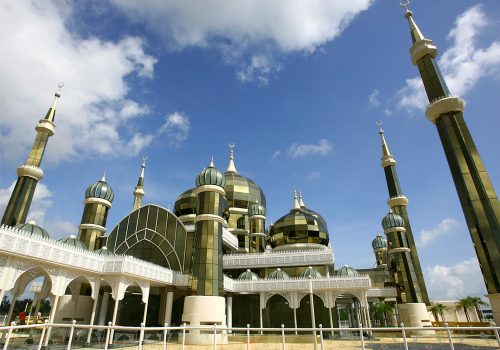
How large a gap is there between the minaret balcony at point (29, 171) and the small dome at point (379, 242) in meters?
53.8

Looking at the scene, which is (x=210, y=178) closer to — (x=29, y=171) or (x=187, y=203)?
(x=187, y=203)

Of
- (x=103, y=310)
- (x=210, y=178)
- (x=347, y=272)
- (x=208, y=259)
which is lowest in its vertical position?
(x=103, y=310)

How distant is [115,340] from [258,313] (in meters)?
20.5

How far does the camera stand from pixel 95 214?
3191cm

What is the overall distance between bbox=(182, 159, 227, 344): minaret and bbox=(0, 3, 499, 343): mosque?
0.27 feet

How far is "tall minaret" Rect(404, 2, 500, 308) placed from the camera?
2038 cm

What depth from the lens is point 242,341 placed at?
16234 millimetres

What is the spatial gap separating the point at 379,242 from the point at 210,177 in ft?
138

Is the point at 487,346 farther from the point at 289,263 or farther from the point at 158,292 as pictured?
the point at 158,292

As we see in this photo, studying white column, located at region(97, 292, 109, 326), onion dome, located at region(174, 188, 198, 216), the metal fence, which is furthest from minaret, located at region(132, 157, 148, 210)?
the metal fence

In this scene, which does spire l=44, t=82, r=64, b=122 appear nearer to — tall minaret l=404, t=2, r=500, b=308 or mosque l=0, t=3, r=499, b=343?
mosque l=0, t=3, r=499, b=343

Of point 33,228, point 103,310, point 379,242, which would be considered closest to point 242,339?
point 33,228

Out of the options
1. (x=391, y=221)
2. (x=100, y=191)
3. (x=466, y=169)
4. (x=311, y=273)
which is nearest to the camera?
(x=466, y=169)

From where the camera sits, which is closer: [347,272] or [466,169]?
[466,169]
